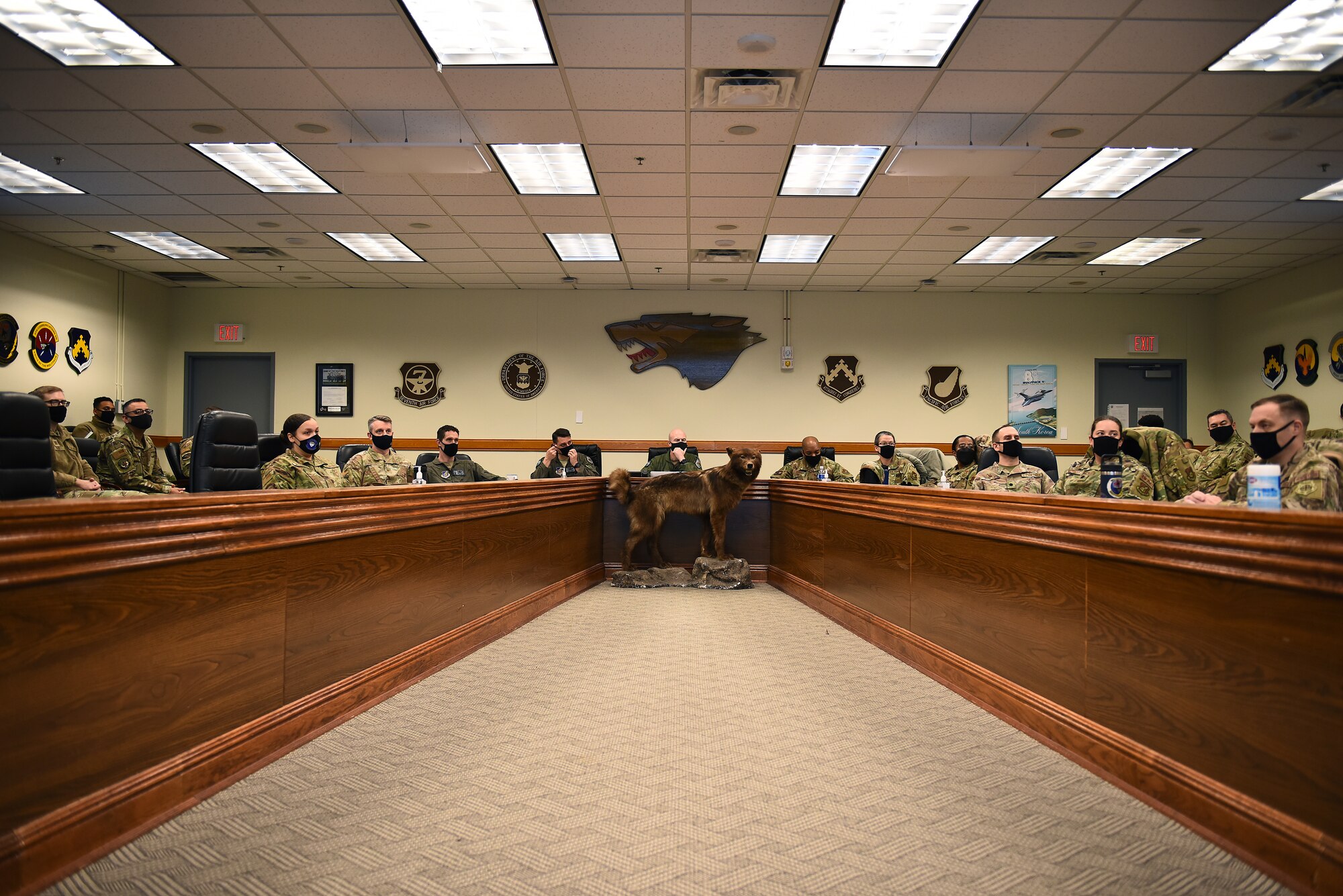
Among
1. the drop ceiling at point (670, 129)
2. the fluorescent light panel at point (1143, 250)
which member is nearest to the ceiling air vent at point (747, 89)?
the drop ceiling at point (670, 129)

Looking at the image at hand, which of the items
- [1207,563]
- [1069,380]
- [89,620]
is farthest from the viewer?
[1069,380]

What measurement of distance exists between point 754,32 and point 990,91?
5.23ft

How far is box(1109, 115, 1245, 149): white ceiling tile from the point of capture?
16.3 feet

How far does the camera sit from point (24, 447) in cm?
248

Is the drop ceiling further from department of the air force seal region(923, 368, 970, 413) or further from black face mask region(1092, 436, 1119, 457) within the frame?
black face mask region(1092, 436, 1119, 457)

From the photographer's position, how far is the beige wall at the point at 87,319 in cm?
765

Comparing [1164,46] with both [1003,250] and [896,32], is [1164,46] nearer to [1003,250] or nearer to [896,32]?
[896,32]

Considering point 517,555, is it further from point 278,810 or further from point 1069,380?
point 1069,380

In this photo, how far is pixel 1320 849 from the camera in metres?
1.50

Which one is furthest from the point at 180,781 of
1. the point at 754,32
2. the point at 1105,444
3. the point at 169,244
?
the point at 169,244

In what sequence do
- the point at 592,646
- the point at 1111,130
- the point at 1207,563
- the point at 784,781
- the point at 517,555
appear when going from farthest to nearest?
the point at 1111,130, the point at 517,555, the point at 592,646, the point at 784,781, the point at 1207,563

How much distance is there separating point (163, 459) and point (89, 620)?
397 inches

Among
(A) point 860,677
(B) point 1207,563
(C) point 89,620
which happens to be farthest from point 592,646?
(B) point 1207,563

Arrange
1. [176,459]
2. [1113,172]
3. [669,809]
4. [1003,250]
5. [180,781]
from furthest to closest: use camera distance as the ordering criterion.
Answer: [1003,250] < [176,459] < [1113,172] < [669,809] < [180,781]
